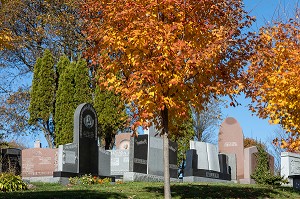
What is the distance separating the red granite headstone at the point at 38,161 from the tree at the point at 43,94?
223 inches

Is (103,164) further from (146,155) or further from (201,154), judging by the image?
(201,154)

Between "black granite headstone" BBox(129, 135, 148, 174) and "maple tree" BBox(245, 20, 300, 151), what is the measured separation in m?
8.78

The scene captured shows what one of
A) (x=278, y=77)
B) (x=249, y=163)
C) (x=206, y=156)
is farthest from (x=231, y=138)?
(x=278, y=77)

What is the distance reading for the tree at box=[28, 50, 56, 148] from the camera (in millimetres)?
32531

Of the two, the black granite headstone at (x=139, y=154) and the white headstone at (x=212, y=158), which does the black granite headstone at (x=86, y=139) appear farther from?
the white headstone at (x=212, y=158)

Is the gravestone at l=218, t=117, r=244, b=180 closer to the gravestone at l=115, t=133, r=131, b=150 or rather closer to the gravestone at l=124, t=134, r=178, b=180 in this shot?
the gravestone at l=115, t=133, r=131, b=150

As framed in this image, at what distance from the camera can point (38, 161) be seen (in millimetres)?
26984

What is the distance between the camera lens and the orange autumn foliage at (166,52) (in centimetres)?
1159

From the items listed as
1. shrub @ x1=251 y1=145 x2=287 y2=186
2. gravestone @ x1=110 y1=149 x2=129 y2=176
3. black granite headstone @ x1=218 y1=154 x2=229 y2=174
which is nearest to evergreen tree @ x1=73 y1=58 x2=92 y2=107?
gravestone @ x1=110 y1=149 x2=129 y2=176

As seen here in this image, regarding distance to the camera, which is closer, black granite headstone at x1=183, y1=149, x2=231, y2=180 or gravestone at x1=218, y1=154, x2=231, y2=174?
black granite headstone at x1=183, y1=149, x2=231, y2=180

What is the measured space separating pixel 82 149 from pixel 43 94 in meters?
11.3

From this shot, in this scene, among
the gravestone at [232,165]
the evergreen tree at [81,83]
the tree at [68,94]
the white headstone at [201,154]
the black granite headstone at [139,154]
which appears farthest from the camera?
the evergreen tree at [81,83]

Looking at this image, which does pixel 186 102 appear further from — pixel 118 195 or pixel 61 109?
pixel 61 109

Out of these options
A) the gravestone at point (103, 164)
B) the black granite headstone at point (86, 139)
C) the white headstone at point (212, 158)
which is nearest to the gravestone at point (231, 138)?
the white headstone at point (212, 158)
